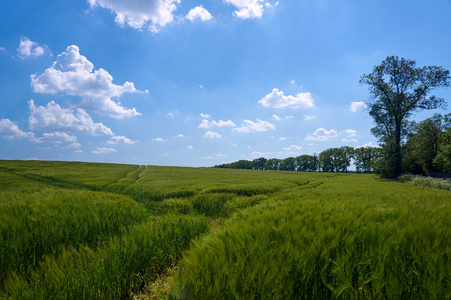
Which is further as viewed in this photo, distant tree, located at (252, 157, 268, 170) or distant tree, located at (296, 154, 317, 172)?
distant tree, located at (252, 157, 268, 170)

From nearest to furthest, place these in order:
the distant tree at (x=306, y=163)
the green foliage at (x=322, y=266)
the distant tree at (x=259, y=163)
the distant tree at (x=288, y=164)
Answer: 1. the green foliage at (x=322, y=266)
2. the distant tree at (x=306, y=163)
3. the distant tree at (x=288, y=164)
4. the distant tree at (x=259, y=163)

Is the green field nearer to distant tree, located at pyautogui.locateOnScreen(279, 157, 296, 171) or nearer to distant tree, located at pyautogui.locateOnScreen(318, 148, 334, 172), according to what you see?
distant tree, located at pyautogui.locateOnScreen(318, 148, 334, 172)

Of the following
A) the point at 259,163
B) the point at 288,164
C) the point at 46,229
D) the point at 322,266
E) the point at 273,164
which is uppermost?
the point at 322,266

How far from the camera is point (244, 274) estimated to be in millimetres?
2107

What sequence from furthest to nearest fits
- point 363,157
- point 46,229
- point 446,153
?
point 363,157 → point 446,153 → point 46,229

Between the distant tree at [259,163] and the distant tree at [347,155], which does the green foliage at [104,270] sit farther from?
the distant tree at [259,163]

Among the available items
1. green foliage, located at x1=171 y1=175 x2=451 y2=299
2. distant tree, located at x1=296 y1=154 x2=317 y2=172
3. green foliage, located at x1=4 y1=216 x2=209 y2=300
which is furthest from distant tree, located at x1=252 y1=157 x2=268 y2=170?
green foliage, located at x1=171 y1=175 x2=451 y2=299

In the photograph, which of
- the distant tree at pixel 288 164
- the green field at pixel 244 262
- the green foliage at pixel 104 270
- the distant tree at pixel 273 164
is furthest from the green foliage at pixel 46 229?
the distant tree at pixel 273 164

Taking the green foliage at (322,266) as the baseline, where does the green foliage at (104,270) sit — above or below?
below

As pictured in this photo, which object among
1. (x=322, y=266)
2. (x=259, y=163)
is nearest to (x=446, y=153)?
(x=322, y=266)

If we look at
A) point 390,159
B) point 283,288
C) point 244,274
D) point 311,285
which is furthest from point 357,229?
point 390,159

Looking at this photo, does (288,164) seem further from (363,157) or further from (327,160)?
(363,157)

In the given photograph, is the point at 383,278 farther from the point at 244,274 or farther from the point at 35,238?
the point at 35,238

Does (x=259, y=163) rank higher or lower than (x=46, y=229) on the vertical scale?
lower
